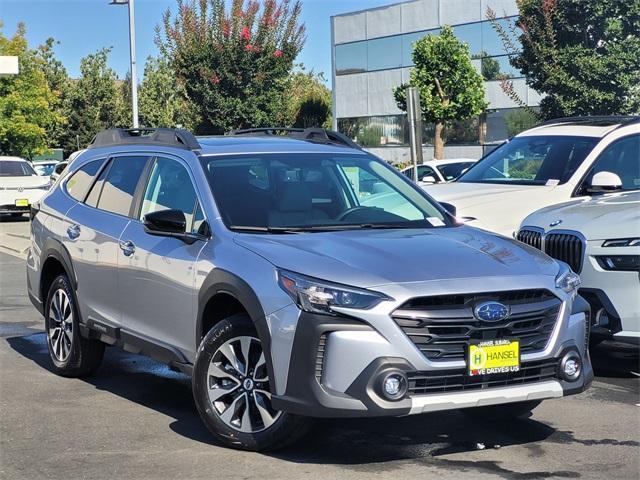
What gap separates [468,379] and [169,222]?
2.07m

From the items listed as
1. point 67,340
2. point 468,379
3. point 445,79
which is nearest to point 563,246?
point 468,379

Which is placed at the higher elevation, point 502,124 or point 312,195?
point 502,124

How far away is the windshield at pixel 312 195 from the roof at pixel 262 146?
7 cm

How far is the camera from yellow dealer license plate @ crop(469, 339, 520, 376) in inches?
196

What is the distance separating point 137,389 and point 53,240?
139 cm

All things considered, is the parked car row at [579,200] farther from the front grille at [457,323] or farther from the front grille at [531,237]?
the front grille at [457,323]

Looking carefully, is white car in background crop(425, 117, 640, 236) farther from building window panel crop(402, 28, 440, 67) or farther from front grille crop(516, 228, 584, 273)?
building window panel crop(402, 28, 440, 67)

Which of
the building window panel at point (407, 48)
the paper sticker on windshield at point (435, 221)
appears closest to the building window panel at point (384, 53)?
the building window panel at point (407, 48)

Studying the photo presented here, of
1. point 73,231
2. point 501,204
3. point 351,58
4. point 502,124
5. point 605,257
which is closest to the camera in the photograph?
point 605,257

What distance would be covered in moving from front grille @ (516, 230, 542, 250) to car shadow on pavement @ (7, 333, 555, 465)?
1958mm

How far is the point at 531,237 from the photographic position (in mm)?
7859

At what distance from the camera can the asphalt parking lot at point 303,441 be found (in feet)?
16.8

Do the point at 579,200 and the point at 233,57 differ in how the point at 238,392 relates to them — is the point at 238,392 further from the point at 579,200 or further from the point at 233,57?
the point at 233,57

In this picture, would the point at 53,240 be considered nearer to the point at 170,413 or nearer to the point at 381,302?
the point at 170,413
